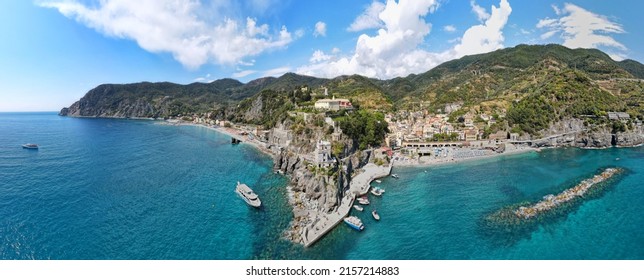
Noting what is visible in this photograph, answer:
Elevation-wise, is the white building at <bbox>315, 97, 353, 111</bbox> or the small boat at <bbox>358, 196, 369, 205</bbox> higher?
the white building at <bbox>315, 97, 353, 111</bbox>

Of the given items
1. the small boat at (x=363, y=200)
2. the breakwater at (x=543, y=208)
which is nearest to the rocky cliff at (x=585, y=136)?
the breakwater at (x=543, y=208)

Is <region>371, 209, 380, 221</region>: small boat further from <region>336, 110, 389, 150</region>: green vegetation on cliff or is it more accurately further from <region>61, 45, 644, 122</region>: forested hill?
<region>61, 45, 644, 122</region>: forested hill

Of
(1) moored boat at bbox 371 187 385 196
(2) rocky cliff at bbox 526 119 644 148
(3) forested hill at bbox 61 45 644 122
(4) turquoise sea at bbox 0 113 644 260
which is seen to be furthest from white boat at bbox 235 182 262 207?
(2) rocky cliff at bbox 526 119 644 148

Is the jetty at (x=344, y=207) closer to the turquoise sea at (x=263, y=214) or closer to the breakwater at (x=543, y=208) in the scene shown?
the turquoise sea at (x=263, y=214)

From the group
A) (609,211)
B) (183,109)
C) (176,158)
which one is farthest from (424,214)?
(183,109)

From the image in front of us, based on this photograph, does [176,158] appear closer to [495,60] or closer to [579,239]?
[579,239]

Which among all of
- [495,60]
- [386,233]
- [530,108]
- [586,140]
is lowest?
[386,233]
